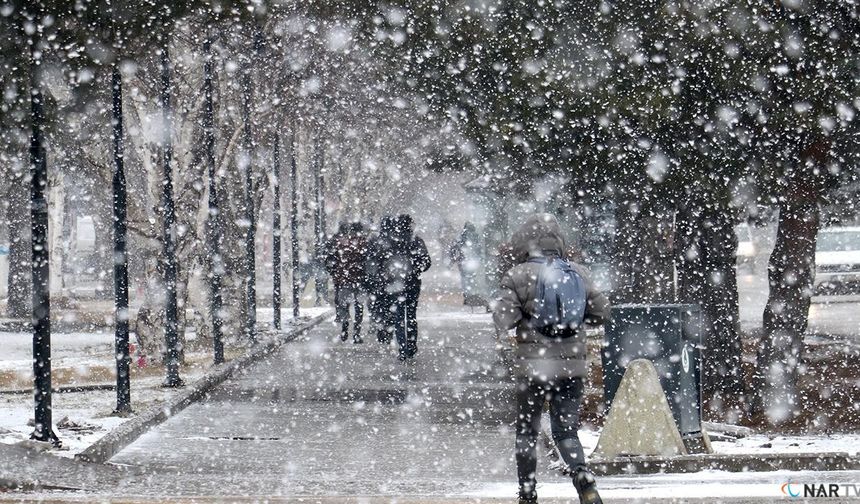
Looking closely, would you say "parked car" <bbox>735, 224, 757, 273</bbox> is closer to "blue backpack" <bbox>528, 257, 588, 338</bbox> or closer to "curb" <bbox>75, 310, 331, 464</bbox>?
"curb" <bbox>75, 310, 331, 464</bbox>

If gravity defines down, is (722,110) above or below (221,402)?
above

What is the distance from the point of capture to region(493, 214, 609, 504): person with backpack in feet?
25.7

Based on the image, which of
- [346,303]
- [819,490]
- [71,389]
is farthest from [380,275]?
[819,490]

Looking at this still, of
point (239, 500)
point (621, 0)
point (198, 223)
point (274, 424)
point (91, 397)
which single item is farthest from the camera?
point (198, 223)

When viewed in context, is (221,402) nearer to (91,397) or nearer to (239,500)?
(91,397)

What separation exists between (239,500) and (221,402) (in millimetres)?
6542

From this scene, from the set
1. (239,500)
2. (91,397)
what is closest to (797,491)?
(239,500)

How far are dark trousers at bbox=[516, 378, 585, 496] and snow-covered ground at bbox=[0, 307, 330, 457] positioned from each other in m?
4.11

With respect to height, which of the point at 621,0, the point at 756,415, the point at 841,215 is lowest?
the point at 756,415

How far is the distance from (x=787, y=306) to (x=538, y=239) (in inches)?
241

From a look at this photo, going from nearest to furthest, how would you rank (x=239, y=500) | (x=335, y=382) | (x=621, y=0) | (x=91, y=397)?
(x=239, y=500)
(x=621, y=0)
(x=91, y=397)
(x=335, y=382)

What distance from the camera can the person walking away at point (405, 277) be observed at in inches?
760

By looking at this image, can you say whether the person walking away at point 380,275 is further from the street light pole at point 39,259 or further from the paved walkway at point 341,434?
the street light pole at point 39,259

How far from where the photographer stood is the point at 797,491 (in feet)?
28.2
